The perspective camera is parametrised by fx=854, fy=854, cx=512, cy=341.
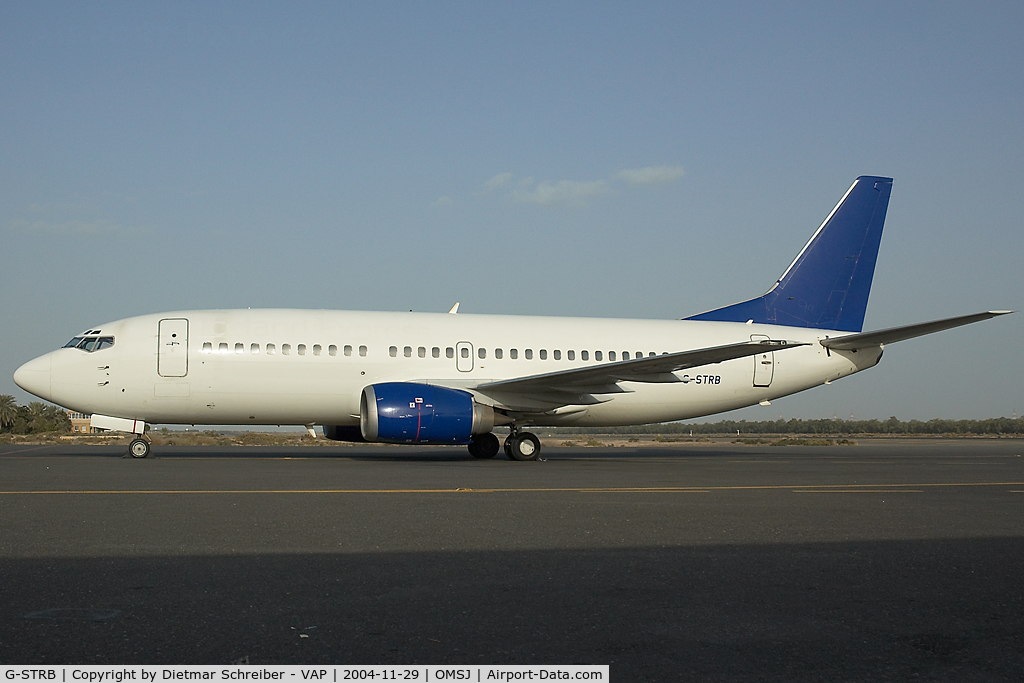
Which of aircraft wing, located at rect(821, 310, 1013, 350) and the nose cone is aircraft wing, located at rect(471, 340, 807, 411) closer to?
aircraft wing, located at rect(821, 310, 1013, 350)

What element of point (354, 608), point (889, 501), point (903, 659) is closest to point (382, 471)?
point (889, 501)

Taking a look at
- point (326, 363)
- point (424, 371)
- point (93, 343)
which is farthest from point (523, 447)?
point (93, 343)

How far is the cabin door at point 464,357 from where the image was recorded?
66.0 ft

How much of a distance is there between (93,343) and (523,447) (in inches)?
384

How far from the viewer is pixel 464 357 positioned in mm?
20188

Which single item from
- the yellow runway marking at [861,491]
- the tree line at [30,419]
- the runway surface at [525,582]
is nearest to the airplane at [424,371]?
the yellow runway marking at [861,491]

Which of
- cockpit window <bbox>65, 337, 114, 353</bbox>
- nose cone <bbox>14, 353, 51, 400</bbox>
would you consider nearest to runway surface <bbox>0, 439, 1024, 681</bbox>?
cockpit window <bbox>65, 337, 114, 353</bbox>

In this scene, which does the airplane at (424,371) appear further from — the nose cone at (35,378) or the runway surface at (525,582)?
the runway surface at (525,582)

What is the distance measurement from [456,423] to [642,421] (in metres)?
6.50

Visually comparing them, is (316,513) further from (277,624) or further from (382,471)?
(382,471)

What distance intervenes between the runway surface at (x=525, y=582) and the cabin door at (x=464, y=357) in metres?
10.3

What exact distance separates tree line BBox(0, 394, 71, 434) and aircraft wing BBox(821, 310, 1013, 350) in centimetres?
5163

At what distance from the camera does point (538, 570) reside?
5211 mm

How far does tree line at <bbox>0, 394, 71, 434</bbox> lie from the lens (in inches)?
2270
